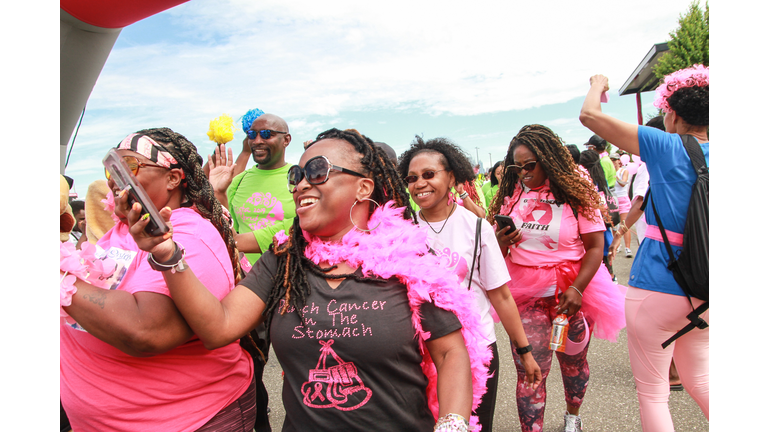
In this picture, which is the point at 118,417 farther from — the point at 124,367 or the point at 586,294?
the point at 586,294

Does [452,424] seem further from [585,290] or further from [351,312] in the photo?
[585,290]

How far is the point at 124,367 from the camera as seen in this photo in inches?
58.8

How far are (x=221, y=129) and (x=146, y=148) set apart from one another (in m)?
1.63

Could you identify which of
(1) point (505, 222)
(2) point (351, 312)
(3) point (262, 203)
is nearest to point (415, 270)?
(2) point (351, 312)

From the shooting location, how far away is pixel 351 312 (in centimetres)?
145

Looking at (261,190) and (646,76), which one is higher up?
(646,76)

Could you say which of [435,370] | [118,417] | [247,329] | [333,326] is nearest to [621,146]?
[435,370]

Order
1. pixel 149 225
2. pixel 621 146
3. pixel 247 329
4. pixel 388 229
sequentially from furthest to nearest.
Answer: pixel 621 146, pixel 388 229, pixel 247 329, pixel 149 225

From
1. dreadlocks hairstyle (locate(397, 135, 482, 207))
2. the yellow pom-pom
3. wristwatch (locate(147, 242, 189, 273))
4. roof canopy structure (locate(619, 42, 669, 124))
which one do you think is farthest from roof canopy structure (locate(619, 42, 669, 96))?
wristwatch (locate(147, 242, 189, 273))

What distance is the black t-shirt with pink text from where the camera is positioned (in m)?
1.41

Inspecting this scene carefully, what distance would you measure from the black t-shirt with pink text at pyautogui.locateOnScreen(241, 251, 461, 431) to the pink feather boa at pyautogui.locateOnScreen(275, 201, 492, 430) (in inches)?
1.9

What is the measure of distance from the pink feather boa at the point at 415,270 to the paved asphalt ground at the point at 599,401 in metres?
1.92

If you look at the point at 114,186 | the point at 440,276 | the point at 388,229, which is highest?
the point at 114,186

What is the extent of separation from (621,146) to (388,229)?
4.57ft
